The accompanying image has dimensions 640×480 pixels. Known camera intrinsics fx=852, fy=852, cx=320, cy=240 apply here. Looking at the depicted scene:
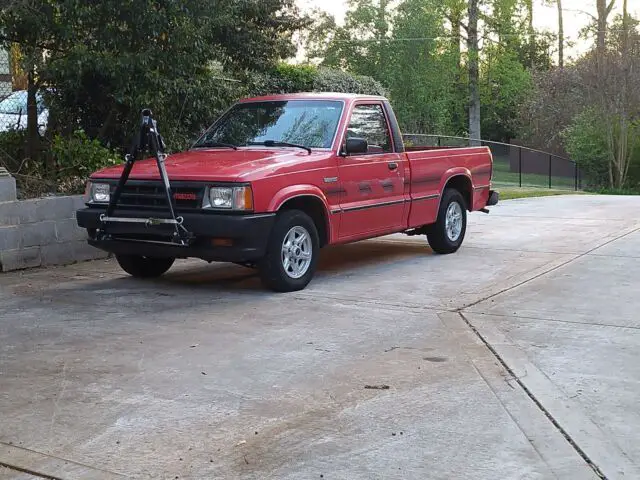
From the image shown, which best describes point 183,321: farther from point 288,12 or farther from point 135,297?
point 288,12

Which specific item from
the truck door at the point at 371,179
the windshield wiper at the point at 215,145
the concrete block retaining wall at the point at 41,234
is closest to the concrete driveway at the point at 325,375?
the concrete block retaining wall at the point at 41,234

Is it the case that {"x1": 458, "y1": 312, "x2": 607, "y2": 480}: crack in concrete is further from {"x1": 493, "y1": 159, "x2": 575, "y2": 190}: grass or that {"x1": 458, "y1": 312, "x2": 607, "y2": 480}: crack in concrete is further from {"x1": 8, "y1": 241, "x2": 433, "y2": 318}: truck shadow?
{"x1": 493, "y1": 159, "x2": 575, "y2": 190}: grass

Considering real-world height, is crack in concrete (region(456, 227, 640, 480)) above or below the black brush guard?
below

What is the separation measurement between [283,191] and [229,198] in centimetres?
54

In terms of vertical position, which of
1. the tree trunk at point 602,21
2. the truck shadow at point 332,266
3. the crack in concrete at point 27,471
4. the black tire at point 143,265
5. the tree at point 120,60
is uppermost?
the tree trunk at point 602,21

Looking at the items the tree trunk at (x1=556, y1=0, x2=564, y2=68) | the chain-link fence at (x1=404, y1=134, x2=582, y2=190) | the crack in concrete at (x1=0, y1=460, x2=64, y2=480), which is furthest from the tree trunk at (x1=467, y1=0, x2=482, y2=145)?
the crack in concrete at (x1=0, y1=460, x2=64, y2=480)

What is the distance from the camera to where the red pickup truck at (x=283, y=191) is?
757cm

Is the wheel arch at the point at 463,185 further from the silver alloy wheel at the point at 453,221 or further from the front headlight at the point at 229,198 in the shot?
the front headlight at the point at 229,198

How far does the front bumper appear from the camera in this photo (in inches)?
293

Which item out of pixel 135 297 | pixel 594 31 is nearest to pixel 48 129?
pixel 135 297

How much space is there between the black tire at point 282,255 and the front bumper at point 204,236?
13cm

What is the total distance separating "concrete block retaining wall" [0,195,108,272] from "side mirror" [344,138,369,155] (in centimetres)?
332

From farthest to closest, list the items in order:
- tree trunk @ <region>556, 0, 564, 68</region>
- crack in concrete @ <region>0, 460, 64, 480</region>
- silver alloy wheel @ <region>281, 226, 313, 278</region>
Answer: tree trunk @ <region>556, 0, 564, 68</region> → silver alloy wheel @ <region>281, 226, 313, 278</region> → crack in concrete @ <region>0, 460, 64, 480</region>

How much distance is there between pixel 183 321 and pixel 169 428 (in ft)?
8.02
